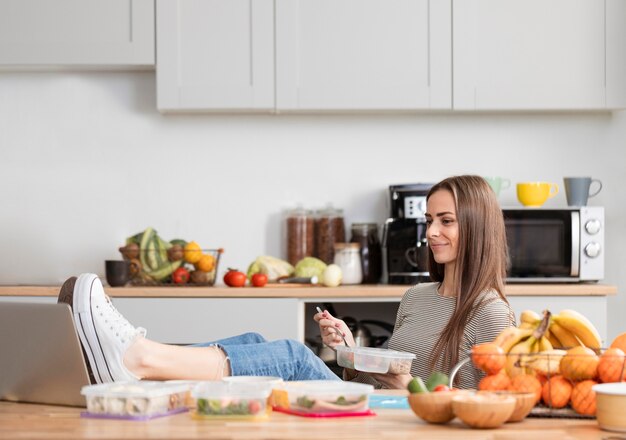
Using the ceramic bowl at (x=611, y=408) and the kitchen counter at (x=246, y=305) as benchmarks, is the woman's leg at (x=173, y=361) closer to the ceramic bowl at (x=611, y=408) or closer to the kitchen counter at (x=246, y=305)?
the ceramic bowl at (x=611, y=408)

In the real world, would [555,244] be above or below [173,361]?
above

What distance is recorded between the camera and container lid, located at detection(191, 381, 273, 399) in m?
1.65

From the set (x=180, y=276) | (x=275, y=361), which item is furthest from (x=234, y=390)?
(x=180, y=276)

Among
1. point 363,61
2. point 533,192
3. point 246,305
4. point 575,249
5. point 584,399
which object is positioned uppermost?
point 363,61

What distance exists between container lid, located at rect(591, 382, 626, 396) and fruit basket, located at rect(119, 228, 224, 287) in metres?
2.46

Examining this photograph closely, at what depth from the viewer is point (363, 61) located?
4.06 metres

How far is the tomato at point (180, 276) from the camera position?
12.8 feet

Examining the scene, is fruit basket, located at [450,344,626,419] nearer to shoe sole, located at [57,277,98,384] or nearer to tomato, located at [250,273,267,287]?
shoe sole, located at [57,277,98,384]

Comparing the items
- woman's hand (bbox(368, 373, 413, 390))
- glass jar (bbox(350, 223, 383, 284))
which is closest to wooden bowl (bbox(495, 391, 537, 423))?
woman's hand (bbox(368, 373, 413, 390))

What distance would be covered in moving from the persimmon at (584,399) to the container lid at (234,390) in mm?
521

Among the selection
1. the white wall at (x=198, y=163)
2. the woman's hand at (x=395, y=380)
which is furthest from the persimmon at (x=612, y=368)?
the white wall at (x=198, y=163)

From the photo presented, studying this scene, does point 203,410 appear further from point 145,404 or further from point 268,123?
point 268,123

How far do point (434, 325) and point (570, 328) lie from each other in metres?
0.73

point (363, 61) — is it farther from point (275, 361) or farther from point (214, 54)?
point (275, 361)
